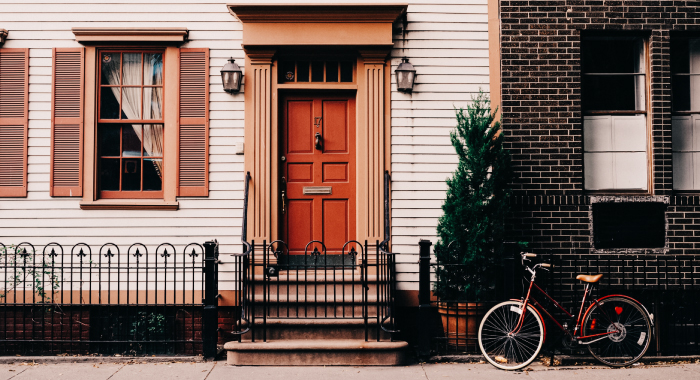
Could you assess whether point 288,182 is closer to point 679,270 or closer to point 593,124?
point 593,124

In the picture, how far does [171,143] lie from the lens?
21.2 ft

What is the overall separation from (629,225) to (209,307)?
5066mm

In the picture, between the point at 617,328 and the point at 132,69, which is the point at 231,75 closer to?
the point at 132,69

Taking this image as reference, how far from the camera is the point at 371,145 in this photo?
254 inches

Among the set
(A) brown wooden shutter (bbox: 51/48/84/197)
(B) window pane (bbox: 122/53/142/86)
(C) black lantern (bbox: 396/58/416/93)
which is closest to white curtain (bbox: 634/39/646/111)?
(C) black lantern (bbox: 396/58/416/93)

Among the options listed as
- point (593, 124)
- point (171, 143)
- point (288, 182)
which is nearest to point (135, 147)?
point (171, 143)

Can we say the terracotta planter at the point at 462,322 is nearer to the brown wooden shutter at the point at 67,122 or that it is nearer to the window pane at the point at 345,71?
the window pane at the point at 345,71

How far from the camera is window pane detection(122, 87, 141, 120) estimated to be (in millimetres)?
6594

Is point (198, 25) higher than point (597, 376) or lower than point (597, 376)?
higher

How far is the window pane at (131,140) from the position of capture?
659cm

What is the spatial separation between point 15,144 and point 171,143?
1927mm

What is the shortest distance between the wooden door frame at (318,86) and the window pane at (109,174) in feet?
5.52

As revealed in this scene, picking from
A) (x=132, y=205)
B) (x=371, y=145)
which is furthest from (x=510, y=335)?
(x=132, y=205)

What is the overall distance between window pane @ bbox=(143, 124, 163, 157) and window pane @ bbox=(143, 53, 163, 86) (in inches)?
22.1
